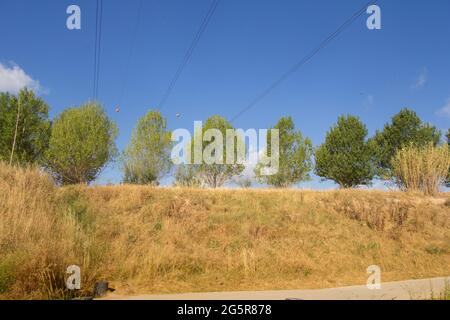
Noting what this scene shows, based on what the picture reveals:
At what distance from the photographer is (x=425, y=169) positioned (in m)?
28.8

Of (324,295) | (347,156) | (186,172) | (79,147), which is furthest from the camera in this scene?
(186,172)

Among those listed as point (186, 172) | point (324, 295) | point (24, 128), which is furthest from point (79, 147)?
point (324, 295)

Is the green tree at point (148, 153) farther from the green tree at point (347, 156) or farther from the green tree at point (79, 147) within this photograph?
the green tree at point (347, 156)

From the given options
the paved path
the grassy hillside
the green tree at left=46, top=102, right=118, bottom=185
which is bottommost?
the paved path

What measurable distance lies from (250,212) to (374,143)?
93.6 feet

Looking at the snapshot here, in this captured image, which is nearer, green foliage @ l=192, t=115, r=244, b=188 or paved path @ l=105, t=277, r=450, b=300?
paved path @ l=105, t=277, r=450, b=300

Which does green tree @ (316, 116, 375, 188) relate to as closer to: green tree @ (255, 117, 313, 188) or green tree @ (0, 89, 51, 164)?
green tree @ (255, 117, 313, 188)

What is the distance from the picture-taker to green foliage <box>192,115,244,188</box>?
46.1 meters

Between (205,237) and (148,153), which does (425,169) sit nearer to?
(205,237)

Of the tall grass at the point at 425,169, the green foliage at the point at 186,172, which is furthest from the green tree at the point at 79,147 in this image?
the tall grass at the point at 425,169

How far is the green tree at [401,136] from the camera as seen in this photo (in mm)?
44719

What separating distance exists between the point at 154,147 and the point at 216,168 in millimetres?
8200

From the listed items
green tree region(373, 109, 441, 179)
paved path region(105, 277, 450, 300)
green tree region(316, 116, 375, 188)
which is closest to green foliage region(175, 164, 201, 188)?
green tree region(316, 116, 375, 188)
